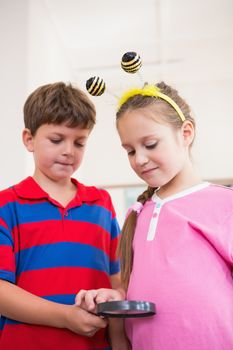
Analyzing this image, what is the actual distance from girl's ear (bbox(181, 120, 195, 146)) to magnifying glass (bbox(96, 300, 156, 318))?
1.30ft

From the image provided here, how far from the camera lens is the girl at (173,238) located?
0.78m

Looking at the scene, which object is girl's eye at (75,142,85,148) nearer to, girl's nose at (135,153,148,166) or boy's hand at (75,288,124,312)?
girl's nose at (135,153,148,166)

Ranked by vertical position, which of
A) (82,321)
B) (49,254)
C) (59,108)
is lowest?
(82,321)

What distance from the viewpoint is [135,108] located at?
3.07ft

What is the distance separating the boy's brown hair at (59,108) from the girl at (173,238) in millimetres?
132

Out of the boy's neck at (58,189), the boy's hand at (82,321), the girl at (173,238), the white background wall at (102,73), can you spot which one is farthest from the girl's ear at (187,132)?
the boy's hand at (82,321)

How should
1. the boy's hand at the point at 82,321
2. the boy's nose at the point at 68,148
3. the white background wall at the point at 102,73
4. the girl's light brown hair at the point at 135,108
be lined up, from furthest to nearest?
1. the white background wall at the point at 102,73
2. the boy's nose at the point at 68,148
3. the girl's light brown hair at the point at 135,108
4. the boy's hand at the point at 82,321

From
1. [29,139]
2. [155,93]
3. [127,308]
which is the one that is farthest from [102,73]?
[127,308]

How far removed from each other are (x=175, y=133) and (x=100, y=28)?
190 cm

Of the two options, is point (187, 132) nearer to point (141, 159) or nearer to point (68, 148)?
point (141, 159)

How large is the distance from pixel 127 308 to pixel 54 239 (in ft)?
1.10

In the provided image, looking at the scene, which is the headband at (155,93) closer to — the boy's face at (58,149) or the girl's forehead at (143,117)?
→ the girl's forehead at (143,117)

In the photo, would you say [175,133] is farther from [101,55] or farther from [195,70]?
[195,70]

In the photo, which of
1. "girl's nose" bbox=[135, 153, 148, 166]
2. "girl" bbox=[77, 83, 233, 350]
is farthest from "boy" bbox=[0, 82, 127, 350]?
"girl's nose" bbox=[135, 153, 148, 166]
